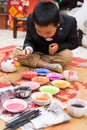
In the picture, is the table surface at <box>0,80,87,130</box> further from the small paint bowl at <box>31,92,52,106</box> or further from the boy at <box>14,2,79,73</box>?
the boy at <box>14,2,79,73</box>

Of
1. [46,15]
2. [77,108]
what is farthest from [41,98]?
[46,15]

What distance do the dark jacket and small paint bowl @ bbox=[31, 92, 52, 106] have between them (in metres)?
0.60

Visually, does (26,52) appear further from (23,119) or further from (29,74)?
(23,119)

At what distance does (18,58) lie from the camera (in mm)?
1990

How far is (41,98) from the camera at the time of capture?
54.6 inches

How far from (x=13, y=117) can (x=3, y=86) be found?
0.39 meters

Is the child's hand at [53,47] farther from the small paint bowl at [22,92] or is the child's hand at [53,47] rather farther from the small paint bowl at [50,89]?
the small paint bowl at [22,92]

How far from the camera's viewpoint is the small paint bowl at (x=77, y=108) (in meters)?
1.26

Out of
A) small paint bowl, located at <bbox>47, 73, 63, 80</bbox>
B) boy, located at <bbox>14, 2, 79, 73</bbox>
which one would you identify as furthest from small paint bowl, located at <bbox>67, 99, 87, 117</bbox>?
boy, located at <bbox>14, 2, 79, 73</bbox>

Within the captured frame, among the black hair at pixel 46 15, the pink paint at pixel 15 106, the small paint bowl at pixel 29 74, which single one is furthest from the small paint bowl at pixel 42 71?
the pink paint at pixel 15 106

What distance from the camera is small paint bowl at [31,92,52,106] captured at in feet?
4.44

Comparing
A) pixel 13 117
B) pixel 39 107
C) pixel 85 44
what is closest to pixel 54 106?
pixel 39 107

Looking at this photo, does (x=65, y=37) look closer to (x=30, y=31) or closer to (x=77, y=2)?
(x=30, y=31)

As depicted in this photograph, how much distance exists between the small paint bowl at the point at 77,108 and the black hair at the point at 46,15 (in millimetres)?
520
